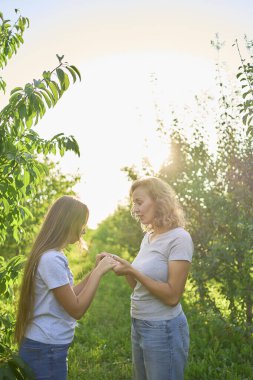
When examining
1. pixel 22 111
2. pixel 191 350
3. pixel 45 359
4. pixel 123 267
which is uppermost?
pixel 22 111

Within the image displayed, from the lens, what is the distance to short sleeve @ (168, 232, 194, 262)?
334cm

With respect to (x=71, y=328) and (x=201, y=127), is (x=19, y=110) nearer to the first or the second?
(x=71, y=328)

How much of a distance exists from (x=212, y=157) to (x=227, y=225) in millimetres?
1175

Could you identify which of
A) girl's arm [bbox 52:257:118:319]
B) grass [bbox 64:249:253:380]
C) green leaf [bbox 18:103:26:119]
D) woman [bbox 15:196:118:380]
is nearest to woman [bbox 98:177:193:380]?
girl's arm [bbox 52:257:118:319]

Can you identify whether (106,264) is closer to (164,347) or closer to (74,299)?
(74,299)

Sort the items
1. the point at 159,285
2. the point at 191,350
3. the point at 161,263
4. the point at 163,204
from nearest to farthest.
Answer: the point at 159,285 < the point at 161,263 < the point at 163,204 < the point at 191,350

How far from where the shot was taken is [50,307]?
3020mm

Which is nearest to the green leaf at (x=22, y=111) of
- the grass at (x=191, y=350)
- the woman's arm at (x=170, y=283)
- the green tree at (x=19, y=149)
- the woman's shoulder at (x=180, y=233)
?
the green tree at (x=19, y=149)

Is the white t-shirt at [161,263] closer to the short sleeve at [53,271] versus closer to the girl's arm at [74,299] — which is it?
the girl's arm at [74,299]

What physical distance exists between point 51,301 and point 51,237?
395 mm

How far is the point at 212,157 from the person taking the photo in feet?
25.3

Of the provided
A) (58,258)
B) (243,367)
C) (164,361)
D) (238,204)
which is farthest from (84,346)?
(58,258)

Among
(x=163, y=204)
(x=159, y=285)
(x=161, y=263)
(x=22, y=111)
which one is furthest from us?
(x=163, y=204)

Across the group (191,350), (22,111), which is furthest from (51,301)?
(191,350)
